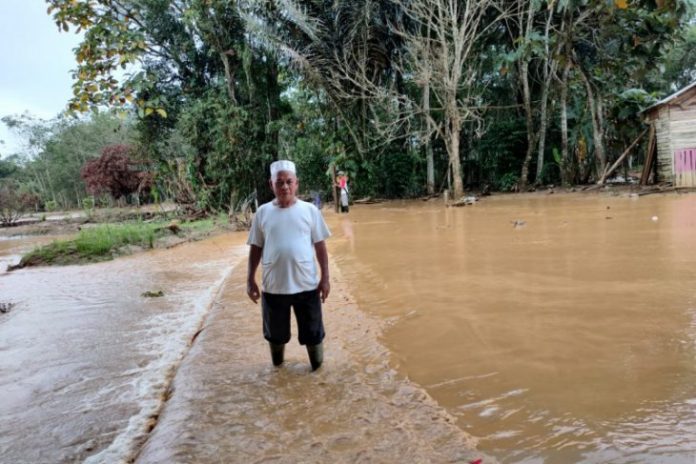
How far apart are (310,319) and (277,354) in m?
Answer: 0.43

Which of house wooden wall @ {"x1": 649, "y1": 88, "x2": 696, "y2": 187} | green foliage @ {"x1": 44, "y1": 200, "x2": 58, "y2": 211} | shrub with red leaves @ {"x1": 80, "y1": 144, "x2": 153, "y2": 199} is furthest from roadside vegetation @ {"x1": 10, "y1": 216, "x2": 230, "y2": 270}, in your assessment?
green foliage @ {"x1": 44, "y1": 200, "x2": 58, "y2": 211}

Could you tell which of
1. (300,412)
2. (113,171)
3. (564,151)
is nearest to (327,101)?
(564,151)

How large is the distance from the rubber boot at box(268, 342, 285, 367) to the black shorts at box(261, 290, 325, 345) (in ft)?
0.38

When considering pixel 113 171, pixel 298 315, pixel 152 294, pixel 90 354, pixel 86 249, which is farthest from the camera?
pixel 113 171

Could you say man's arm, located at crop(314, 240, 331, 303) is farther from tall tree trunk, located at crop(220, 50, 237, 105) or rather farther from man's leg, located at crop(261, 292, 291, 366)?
tall tree trunk, located at crop(220, 50, 237, 105)

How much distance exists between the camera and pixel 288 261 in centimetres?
322

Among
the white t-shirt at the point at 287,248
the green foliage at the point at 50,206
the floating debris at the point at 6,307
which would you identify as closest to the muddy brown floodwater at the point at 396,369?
the floating debris at the point at 6,307

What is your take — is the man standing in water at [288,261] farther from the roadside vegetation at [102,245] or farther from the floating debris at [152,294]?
the roadside vegetation at [102,245]

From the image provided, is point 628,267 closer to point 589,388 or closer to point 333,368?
point 589,388

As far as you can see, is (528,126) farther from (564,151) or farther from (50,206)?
(50,206)

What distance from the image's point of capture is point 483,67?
20.8 metres

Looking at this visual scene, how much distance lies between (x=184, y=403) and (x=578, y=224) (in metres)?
8.33

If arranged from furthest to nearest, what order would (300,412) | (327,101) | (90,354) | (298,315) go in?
(327,101)
(90,354)
(298,315)
(300,412)

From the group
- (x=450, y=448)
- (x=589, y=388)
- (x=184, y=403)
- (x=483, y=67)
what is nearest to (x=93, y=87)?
(x=184, y=403)
